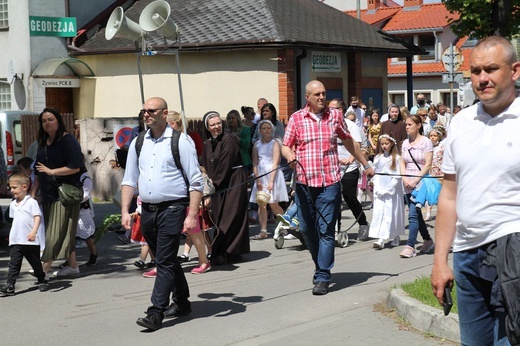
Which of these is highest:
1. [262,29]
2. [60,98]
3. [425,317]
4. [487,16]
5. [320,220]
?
[487,16]

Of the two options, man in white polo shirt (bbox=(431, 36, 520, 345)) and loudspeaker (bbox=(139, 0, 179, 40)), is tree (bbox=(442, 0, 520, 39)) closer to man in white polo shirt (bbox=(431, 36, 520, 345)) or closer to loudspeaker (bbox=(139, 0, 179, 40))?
loudspeaker (bbox=(139, 0, 179, 40))

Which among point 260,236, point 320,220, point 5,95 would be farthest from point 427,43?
point 320,220

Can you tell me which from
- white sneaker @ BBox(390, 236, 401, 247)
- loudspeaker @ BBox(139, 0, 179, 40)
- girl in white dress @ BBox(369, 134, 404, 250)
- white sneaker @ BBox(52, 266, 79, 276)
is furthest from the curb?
loudspeaker @ BBox(139, 0, 179, 40)

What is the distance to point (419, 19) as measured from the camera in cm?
6009

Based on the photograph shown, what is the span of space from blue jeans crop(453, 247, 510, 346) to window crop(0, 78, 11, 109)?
24.5 m

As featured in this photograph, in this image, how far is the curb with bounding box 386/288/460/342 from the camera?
718cm

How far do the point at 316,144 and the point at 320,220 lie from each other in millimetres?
764

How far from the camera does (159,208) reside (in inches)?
312

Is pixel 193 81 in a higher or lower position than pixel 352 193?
higher

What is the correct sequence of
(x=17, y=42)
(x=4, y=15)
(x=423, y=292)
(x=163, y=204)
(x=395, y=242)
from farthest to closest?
1. (x=4, y=15)
2. (x=17, y=42)
3. (x=395, y=242)
4. (x=423, y=292)
5. (x=163, y=204)

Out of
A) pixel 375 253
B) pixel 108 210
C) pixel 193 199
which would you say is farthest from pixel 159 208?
pixel 108 210

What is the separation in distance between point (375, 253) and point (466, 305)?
761cm

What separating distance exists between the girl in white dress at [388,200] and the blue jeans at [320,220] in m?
3.19

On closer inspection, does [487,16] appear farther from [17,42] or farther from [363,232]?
[363,232]
